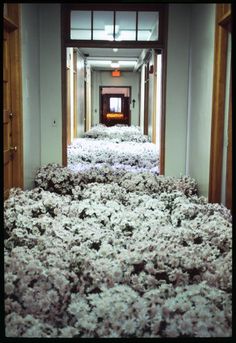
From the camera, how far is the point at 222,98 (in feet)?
16.8

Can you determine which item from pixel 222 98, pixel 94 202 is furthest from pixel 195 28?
pixel 94 202

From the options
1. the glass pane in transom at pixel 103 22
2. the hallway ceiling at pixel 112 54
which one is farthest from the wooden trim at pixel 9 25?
the hallway ceiling at pixel 112 54

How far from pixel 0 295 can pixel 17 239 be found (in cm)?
120

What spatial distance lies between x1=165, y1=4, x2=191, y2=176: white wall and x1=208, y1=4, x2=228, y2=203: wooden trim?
1.82 meters

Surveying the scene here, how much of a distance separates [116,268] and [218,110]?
2638 mm

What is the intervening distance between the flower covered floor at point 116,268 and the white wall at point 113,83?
21754 mm

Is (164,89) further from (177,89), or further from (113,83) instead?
(113,83)

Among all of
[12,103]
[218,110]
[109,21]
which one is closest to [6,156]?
[12,103]

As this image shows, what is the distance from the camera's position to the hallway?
259cm

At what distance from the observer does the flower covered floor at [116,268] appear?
2455 millimetres

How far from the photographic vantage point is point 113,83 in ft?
87.7

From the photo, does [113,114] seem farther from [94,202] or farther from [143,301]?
[143,301]

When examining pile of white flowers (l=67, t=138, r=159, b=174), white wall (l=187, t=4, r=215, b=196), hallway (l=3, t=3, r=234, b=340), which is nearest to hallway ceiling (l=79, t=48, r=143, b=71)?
hallway (l=3, t=3, r=234, b=340)

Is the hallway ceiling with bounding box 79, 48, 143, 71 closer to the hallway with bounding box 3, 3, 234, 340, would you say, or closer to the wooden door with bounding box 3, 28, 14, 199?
the hallway with bounding box 3, 3, 234, 340
